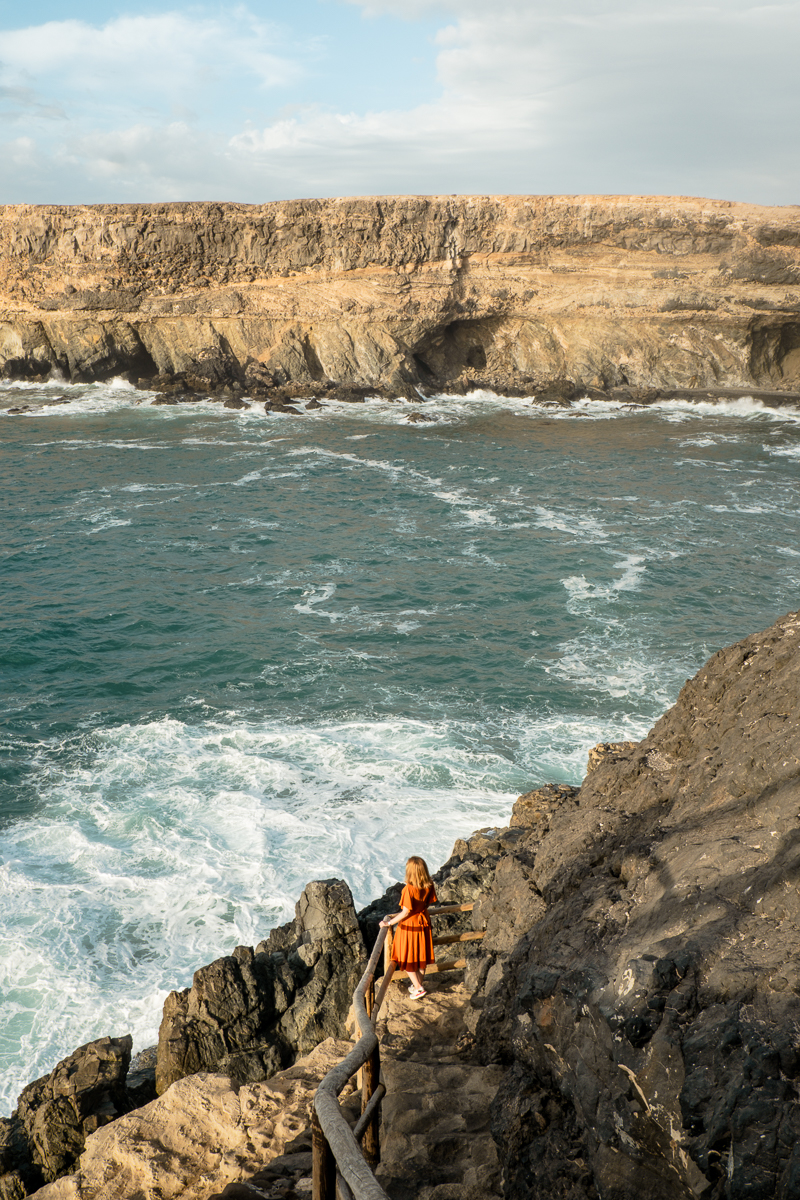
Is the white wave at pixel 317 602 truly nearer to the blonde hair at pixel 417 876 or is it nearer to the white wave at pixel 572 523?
the white wave at pixel 572 523

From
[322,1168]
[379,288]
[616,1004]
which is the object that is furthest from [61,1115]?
[379,288]

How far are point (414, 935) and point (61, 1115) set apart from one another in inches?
136

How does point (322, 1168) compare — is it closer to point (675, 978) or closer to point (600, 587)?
point (675, 978)

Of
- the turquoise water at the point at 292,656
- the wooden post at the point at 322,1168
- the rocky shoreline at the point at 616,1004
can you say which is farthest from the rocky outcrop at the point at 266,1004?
Result: the wooden post at the point at 322,1168

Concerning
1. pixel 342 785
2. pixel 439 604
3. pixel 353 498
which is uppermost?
pixel 353 498

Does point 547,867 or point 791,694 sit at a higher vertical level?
point 791,694

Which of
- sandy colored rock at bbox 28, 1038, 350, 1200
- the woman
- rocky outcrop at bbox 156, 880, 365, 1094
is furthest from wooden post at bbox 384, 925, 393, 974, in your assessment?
rocky outcrop at bbox 156, 880, 365, 1094

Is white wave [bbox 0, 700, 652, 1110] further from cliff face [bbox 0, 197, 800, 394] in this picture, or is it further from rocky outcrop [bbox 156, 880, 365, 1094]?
cliff face [bbox 0, 197, 800, 394]

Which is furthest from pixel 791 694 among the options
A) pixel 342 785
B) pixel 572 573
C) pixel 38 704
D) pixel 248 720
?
pixel 572 573

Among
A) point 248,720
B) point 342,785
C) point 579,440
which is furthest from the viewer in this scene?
point 579,440

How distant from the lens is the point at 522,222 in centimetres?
4828

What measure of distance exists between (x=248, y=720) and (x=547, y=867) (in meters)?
10.6

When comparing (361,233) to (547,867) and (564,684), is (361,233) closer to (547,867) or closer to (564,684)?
(564,684)

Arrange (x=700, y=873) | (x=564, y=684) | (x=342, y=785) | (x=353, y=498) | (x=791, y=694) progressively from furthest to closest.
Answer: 1. (x=353, y=498)
2. (x=564, y=684)
3. (x=342, y=785)
4. (x=791, y=694)
5. (x=700, y=873)
